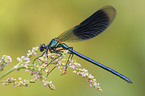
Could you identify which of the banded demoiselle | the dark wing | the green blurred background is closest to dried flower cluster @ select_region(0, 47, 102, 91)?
the banded demoiselle

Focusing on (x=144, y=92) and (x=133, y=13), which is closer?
(x=144, y=92)


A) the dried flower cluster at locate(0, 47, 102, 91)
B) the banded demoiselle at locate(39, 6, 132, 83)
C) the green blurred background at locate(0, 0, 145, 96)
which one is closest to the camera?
the dried flower cluster at locate(0, 47, 102, 91)

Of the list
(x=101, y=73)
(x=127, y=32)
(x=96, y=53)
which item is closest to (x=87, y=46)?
(x=96, y=53)

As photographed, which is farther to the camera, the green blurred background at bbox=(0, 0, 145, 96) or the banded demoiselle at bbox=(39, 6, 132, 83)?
the green blurred background at bbox=(0, 0, 145, 96)

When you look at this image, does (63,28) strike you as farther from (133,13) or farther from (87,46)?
(133,13)

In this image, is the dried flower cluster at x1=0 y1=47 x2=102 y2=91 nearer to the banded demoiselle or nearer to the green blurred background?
the banded demoiselle

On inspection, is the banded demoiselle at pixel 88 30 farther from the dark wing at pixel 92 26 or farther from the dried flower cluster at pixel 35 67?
the dried flower cluster at pixel 35 67
